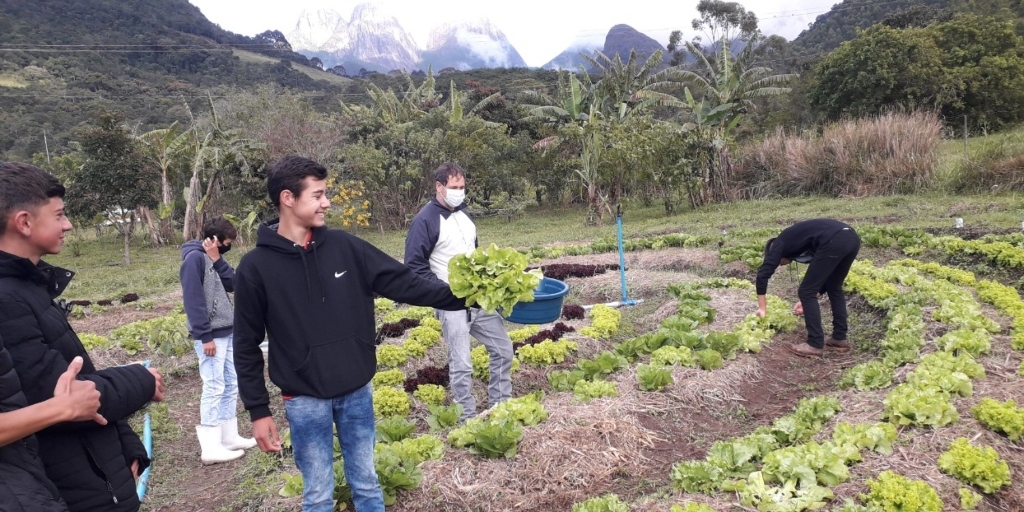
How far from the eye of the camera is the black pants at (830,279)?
659cm

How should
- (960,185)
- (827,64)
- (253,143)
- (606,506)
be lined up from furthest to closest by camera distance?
1. (827,64)
2. (253,143)
3. (960,185)
4. (606,506)

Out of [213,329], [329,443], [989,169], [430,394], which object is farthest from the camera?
[989,169]

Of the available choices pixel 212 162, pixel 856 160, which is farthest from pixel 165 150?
pixel 856 160

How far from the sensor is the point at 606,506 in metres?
3.92

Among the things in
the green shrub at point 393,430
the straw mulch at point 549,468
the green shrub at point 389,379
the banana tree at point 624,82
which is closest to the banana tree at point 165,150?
the banana tree at point 624,82

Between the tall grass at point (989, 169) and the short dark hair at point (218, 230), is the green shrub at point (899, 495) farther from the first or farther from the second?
the tall grass at point (989, 169)

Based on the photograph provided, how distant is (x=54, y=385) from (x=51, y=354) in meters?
0.13

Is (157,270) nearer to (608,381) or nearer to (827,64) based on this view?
(608,381)

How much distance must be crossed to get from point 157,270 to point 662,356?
18137 millimetres

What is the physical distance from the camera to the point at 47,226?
2.49m

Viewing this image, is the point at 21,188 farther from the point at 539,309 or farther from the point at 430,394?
the point at 430,394

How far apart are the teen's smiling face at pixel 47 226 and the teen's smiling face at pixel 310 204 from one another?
3.34ft

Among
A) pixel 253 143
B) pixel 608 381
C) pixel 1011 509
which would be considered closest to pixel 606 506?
pixel 608 381

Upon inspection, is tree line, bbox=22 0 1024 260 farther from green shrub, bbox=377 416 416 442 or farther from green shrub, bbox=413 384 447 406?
green shrub, bbox=377 416 416 442
